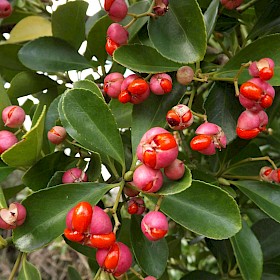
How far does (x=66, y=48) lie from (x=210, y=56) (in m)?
0.30

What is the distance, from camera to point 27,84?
101 centimetres

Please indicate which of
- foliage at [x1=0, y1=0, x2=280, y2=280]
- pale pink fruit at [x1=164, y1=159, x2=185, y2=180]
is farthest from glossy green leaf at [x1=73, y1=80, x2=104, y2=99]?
pale pink fruit at [x1=164, y1=159, x2=185, y2=180]

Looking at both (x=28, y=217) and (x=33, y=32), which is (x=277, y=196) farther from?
(x=33, y=32)

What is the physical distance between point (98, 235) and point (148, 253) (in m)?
0.21

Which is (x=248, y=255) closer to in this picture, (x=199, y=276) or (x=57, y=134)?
(x=199, y=276)

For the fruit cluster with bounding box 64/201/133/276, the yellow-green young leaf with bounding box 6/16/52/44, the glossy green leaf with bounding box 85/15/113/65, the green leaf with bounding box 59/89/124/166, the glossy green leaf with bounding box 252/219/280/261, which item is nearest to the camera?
the fruit cluster with bounding box 64/201/133/276

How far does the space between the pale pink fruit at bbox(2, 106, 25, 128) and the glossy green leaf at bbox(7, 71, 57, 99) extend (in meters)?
0.19

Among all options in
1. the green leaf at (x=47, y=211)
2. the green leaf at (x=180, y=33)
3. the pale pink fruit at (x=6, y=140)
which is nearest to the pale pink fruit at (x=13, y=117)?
the pale pink fruit at (x=6, y=140)

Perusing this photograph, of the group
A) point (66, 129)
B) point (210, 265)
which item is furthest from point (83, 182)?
point (210, 265)

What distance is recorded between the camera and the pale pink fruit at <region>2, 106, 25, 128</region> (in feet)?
2.60

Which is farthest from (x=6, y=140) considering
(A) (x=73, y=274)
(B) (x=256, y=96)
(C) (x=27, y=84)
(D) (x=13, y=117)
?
Answer: (A) (x=73, y=274)

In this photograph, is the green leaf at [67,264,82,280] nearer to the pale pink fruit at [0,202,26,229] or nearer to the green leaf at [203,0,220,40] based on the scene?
the pale pink fruit at [0,202,26,229]

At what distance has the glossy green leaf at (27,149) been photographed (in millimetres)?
705

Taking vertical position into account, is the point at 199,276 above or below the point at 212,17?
below
